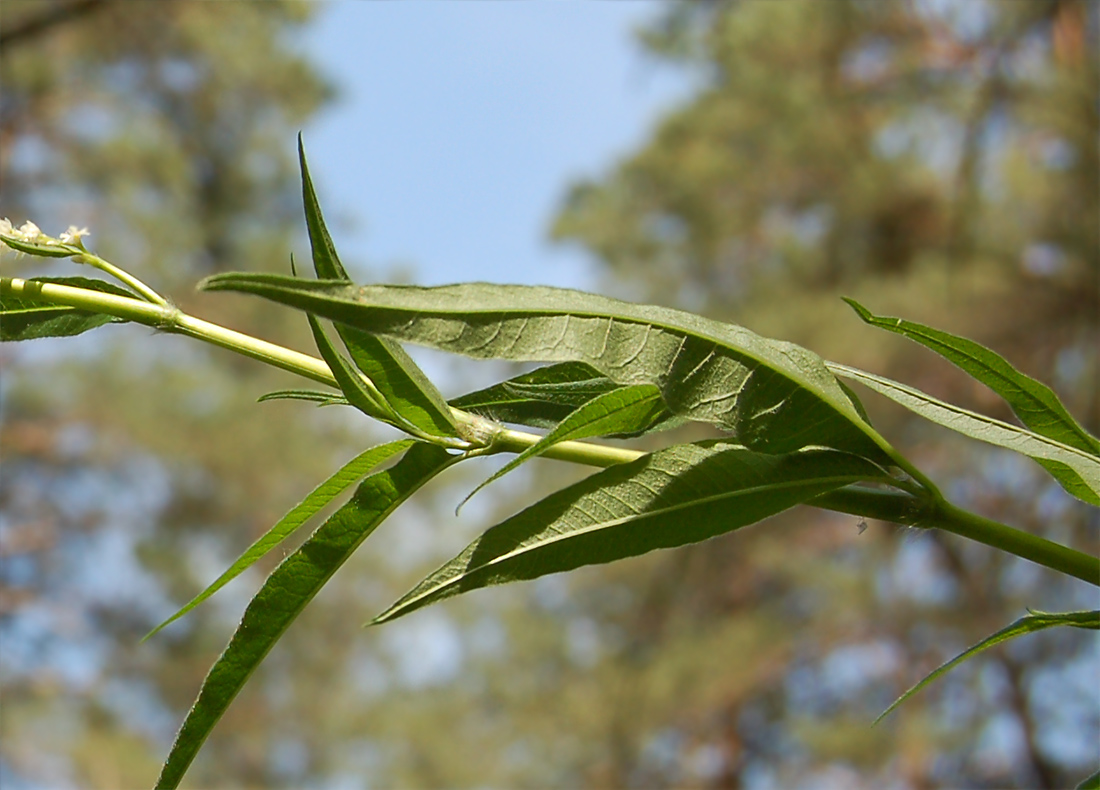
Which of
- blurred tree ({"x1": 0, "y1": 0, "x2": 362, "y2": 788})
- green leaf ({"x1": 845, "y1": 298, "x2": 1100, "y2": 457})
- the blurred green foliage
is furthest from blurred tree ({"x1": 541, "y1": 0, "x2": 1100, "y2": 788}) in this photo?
green leaf ({"x1": 845, "y1": 298, "x2": 1100, "y2": 457})

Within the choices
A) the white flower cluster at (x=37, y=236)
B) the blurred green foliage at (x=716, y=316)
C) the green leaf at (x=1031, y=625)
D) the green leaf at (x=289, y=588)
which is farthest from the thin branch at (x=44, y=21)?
the green leaf at (x=1031, y=625)

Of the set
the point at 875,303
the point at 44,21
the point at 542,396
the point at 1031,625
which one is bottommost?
the point at 1031,625

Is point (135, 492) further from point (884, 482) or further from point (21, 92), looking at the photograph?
point (884, 482)

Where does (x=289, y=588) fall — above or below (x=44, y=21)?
below

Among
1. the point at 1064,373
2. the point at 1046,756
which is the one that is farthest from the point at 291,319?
the point at 1046,756

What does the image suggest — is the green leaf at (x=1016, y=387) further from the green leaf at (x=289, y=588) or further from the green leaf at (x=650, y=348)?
the green leaf at (x=289, y=588)

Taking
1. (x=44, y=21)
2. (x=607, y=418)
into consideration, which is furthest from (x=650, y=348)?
(x=44, y=21)

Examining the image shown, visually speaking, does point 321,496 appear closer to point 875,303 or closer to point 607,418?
point 607,418
